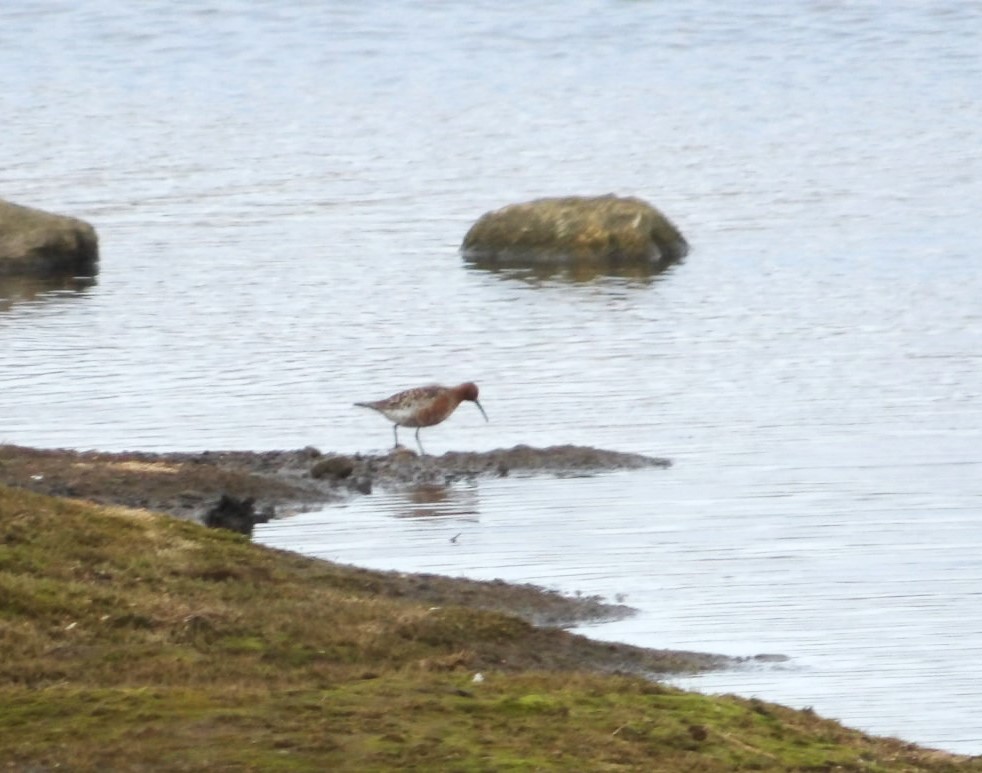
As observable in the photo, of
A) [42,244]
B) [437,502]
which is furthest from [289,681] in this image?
[42,244]

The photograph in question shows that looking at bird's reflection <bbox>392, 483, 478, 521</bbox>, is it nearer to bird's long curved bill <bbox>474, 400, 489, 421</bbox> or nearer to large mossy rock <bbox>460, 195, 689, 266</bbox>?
bird's long curved bill <bbox>474, 400, 489, 421</bbox>

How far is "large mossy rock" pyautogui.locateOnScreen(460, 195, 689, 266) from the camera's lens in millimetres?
26312

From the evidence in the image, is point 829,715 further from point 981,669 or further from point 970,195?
point 970,195

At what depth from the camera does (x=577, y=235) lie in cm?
2644

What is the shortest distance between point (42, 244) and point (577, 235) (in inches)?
227

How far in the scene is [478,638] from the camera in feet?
31.1

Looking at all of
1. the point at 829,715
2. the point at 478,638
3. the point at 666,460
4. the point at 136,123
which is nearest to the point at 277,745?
the point at 478,638

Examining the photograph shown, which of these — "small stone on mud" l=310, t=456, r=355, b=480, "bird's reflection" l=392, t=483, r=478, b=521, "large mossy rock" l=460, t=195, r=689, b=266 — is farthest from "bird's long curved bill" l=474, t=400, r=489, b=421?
"large mossy rock" l=460, t=195, r=689, b=266

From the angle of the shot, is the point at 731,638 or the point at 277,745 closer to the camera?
the point at 277,745

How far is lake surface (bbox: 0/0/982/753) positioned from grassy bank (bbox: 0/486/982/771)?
4.54ft

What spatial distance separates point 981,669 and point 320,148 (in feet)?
96.9

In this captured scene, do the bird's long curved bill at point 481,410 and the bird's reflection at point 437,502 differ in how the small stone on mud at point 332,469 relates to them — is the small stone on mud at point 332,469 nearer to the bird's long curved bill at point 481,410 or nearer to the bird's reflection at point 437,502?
the bird's reflection at point 437,502

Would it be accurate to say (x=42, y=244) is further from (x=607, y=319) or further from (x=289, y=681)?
(x=289, y=681)

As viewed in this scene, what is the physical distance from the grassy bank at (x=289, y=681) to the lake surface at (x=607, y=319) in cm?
138
